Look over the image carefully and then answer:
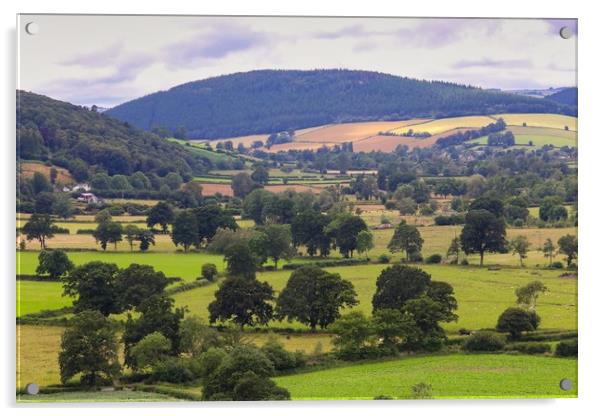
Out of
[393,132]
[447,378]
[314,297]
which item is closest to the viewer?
[447,378]

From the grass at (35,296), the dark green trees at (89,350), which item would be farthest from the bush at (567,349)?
the grass at (35,296)

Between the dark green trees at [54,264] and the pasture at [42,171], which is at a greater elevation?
the pasture at [42,171]

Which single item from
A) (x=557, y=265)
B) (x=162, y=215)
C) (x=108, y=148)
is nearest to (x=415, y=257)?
(x=557, y=265)

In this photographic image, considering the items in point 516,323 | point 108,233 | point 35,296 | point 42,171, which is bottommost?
point 516,323

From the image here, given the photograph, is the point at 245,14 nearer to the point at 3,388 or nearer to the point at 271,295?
the point at 271,295

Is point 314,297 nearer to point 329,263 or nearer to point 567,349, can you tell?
point 329,263

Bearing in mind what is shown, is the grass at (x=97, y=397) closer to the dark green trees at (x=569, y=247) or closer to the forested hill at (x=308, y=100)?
the forested hill at (x=308, y=100)
